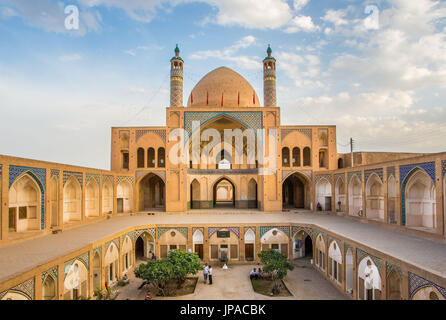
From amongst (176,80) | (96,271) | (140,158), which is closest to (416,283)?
(96,271)

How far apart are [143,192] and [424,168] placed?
13.1 meters

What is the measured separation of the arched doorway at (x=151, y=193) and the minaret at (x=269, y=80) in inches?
311

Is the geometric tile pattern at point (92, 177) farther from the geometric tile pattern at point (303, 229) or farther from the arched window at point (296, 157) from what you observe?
the arched window at point (296, 157)

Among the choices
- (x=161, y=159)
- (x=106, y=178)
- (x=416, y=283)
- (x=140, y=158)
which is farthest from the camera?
(x=161, y=159)

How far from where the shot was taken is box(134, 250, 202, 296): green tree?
24.7 ft

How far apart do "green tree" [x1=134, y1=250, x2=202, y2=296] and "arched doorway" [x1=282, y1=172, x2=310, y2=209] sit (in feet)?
30.8

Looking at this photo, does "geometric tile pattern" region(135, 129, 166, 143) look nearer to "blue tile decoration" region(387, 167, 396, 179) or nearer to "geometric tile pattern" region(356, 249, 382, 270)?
"blue tile decoration" region(387, 167, 396, 179)

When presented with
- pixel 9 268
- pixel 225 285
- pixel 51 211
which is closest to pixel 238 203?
pixel 225 285

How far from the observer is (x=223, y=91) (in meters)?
17.3

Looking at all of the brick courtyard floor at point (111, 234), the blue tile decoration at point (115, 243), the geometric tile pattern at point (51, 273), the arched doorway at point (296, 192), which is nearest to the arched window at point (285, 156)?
the arched doorway at point (296, 192)

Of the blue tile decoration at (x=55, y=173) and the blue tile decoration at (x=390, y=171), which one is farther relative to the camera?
the blue tile decoration at (x=390, y=171)

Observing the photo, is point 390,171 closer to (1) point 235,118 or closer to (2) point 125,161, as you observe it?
(1) point 235,118

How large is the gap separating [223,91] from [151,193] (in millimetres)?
7238

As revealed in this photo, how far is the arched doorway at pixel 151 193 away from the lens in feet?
52.7
